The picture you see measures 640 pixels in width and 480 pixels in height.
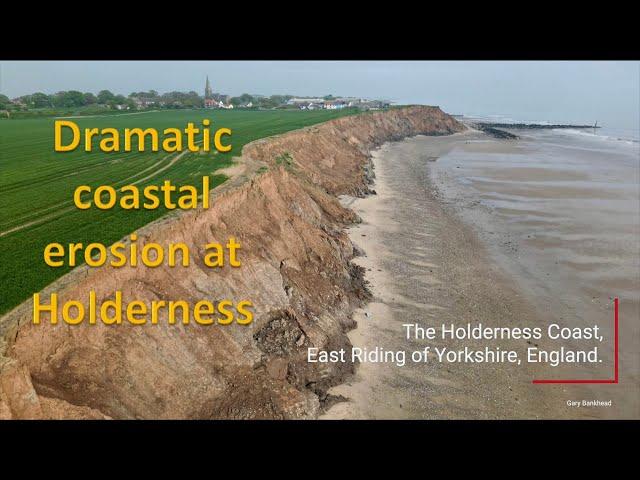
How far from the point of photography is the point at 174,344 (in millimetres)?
16312

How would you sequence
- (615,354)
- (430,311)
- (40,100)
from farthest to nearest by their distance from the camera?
(40,100) → (430,311) → (615,354)

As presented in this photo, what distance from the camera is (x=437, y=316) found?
2461 centimetres

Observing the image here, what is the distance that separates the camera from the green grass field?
15.3m

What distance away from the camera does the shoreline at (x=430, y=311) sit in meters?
18.3

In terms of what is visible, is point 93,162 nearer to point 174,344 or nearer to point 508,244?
point 174,344

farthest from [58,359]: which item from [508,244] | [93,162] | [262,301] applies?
[508,244]

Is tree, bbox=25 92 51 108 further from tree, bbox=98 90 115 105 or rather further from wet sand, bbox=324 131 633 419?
wet sand, bbox=324 131 633 419

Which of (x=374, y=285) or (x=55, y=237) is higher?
(x=55, y=237)

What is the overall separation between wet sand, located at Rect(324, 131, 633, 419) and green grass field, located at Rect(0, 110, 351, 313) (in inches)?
487

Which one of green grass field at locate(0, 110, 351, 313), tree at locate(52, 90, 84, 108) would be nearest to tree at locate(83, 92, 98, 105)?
tree at locate(52, 90, 84, 108)

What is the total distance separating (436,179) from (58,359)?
5339 centimetres

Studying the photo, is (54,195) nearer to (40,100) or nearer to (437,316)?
(437,316)

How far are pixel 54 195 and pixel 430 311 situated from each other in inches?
885

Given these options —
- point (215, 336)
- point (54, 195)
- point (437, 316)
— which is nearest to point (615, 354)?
point (437, 316)
